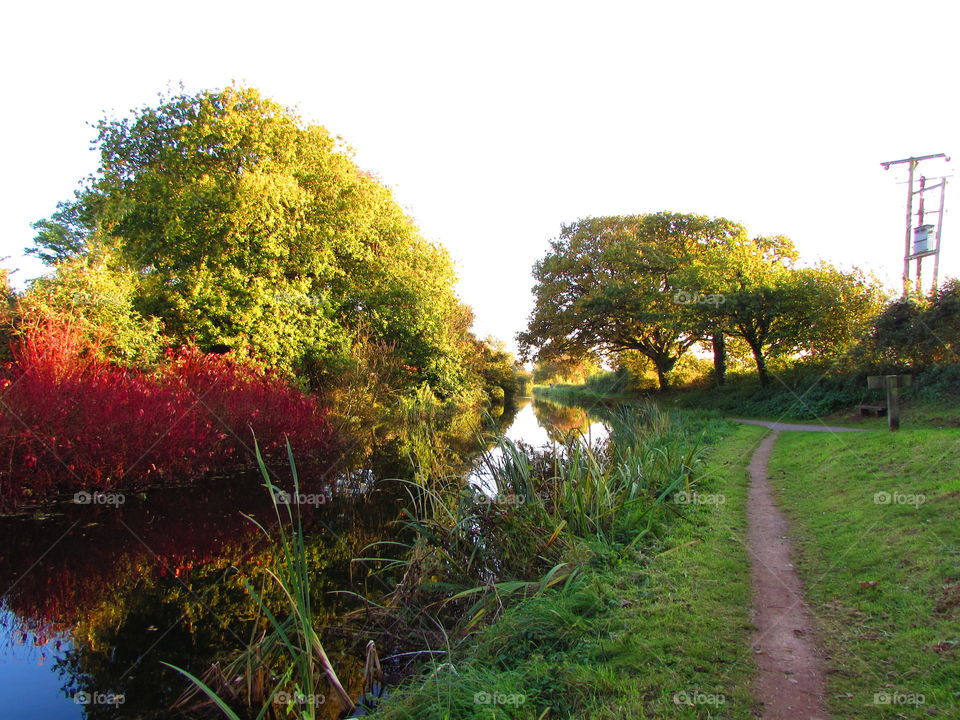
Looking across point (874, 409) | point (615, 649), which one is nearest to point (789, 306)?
point (874, 409)

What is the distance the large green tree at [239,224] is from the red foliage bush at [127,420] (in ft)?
10.2

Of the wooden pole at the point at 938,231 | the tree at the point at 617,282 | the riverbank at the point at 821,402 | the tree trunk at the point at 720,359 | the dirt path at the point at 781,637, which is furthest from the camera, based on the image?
the tree at the point at 617,282

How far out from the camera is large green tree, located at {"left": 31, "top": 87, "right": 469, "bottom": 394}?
708 inches

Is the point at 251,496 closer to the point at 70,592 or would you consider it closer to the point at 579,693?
the point at 70,592

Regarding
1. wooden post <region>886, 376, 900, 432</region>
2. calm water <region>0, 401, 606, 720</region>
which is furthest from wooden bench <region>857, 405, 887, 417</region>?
calm water <region>0, 401, 606, 720</region>

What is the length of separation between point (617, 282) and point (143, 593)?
1104 inches

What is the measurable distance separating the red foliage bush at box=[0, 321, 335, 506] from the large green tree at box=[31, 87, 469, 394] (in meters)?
3.12

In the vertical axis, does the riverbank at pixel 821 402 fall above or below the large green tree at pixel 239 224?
below

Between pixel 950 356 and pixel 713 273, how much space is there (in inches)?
422

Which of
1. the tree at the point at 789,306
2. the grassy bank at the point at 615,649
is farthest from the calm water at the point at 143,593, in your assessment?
the tree at the point at 789,306

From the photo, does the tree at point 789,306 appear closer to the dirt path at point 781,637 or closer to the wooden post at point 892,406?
the wooden post at point 892,406

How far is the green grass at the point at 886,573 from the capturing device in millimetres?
3498

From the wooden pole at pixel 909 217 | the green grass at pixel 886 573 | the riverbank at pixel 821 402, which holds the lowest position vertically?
the green grass at pixel 886 573

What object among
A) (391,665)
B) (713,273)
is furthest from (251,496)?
(713,273)
